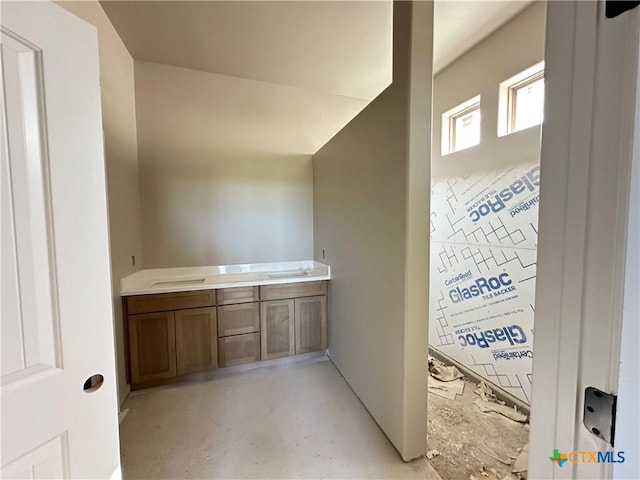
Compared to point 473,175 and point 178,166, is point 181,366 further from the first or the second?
point 473,175

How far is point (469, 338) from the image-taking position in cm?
246

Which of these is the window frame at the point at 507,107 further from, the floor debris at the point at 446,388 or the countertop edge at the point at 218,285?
the floor debris at the point at 446,388

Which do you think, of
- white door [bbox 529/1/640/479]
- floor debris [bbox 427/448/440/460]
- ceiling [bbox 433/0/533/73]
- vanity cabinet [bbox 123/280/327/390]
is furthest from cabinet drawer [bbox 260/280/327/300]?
ceiling [bbox 433/0/533/73]

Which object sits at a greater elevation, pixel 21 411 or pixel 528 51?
pixel 528 51

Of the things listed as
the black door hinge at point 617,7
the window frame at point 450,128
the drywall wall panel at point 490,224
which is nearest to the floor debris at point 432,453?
the drywall wall panel at point 490,224

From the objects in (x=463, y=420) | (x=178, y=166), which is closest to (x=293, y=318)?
(x=463, y=420)

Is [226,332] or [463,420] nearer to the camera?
[463,420]

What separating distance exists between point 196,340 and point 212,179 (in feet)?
5.41

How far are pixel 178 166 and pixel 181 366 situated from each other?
196 cm

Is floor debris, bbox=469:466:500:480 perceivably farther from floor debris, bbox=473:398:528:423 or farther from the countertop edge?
the countertop edge

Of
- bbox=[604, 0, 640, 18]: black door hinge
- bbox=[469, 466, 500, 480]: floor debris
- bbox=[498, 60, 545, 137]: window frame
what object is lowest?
bbox=[469, 466, 500, 480]: floor debris

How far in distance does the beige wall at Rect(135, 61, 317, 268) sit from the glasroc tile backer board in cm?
155

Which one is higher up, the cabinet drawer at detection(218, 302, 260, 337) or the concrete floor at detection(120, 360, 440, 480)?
the cabinet drawer at detection(218, 302, 260, 337)

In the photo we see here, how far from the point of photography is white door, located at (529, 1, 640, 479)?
43 centimetres
